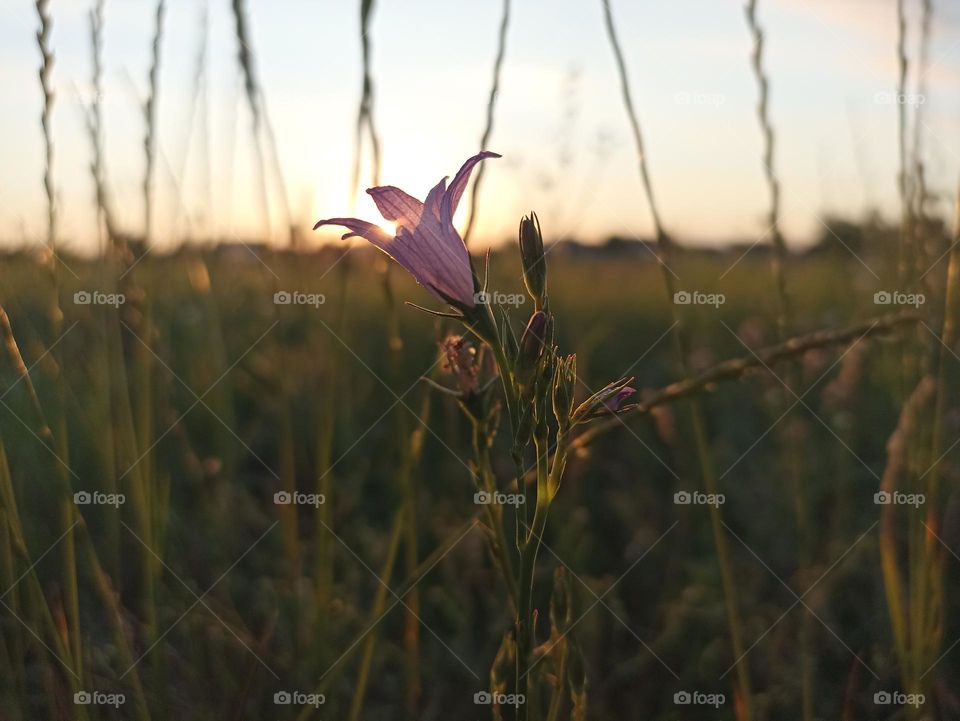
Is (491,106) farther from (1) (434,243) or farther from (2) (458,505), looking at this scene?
(2) (458,505)

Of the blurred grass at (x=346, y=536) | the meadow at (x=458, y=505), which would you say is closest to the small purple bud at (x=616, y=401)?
the meadow at (x=458, y=505)

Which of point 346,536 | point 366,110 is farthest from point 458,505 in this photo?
point 366,110

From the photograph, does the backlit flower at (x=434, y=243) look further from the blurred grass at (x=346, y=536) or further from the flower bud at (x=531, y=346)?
the blurred grass at (x=346, y=536)

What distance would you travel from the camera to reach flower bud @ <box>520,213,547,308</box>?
982 millimetres

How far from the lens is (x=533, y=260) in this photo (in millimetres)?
985

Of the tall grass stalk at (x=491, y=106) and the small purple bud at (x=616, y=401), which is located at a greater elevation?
the tall grass stalk at (x=491, y=106)

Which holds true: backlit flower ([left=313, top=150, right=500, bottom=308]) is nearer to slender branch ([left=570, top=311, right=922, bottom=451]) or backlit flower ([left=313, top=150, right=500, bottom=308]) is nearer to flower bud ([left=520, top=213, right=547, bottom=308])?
flower bud ([left=520, top=213, right=547, bottom=308])

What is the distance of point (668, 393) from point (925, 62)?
1054mm

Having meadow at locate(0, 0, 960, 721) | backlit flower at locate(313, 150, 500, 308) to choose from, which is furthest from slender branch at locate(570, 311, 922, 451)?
backlit flower at locate(313, 150, 500, 308)

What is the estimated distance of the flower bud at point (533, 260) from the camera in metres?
0.98

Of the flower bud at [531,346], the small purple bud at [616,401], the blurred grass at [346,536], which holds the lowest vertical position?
the blurred grass at [346,536]

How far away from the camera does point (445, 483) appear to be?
2.70 metres

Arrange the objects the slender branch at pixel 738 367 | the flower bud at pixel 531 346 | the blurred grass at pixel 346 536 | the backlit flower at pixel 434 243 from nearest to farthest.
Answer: the flower bud at pixel 531 346 → the backlit flower at pixel 434 243 → the slender branch at pixel 738 367 → the blurred grass at pixel 346 536

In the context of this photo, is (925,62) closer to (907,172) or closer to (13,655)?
(907,172)
